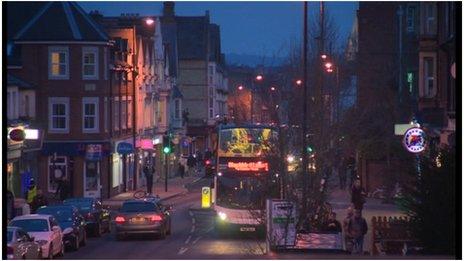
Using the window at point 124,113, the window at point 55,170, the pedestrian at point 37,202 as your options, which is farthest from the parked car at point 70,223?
the window at point 124,113

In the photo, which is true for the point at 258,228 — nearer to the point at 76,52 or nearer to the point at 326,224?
the point at 326,224

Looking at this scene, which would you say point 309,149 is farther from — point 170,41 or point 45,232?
point 170,41

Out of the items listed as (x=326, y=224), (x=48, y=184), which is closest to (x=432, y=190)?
(x=326, y=224)

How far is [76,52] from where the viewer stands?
56.6m

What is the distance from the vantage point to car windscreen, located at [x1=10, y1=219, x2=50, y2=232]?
26781 mm

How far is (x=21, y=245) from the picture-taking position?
22750mm

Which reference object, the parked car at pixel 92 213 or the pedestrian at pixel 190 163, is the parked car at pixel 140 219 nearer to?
the parked car at pixel 92 213

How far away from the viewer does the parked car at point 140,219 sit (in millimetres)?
34062

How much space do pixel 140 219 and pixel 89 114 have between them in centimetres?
2471

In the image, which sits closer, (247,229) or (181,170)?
(247,229)

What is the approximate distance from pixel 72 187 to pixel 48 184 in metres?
1.51

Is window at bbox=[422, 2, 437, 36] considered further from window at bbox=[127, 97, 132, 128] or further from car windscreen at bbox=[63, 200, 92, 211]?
window at bbox=[127, 97, 132, 128]

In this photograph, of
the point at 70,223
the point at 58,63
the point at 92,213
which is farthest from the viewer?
the point at 58,63

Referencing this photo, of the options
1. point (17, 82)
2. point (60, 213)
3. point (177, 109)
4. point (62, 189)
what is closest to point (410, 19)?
point (62, 189)
